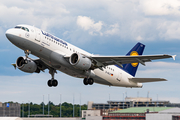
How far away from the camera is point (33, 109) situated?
180125mm

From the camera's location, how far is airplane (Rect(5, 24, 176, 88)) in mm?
40266

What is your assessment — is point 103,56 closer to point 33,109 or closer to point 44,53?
point 44,53

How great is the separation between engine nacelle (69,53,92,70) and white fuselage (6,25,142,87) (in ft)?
2.85

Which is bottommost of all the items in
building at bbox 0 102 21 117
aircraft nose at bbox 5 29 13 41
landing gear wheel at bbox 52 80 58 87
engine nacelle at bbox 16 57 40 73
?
building at bbox 0 102 21 117

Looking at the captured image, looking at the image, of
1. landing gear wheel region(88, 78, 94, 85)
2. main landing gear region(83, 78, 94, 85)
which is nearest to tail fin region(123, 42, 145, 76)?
landing gear wheel region(88, 78, 94, 85)

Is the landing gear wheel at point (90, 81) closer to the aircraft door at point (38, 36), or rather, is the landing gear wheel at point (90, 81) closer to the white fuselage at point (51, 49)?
the white fuselage at point (51, 49)

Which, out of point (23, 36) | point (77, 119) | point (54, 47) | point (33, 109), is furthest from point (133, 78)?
point (33, 109)

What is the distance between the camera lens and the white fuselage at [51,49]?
39.8 meters

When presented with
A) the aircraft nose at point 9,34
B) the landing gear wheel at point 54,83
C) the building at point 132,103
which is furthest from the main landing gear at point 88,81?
the building at point 132,103

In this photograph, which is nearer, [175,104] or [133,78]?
[133,78]

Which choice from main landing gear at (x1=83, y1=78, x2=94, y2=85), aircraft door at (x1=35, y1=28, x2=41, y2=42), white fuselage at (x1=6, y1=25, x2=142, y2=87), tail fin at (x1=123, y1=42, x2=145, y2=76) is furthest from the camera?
tail fin at (x1=123, y1=42, x2=145, y2=76)

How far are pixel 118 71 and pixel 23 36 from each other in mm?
17677

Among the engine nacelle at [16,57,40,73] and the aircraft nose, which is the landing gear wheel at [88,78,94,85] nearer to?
the engine nacelle at [16,57,40,73]

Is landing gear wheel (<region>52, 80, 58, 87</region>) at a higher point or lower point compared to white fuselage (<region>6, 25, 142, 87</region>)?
lower
